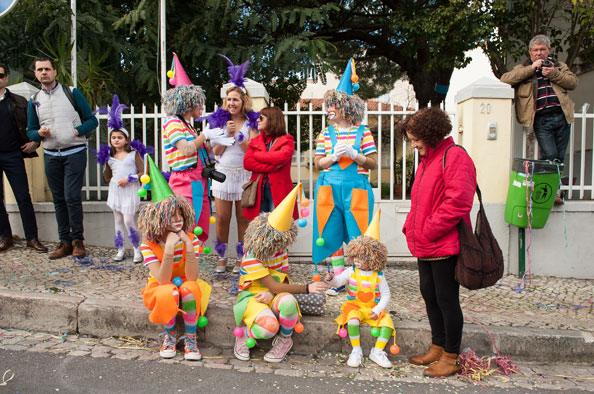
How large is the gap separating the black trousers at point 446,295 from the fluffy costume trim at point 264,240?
999mm

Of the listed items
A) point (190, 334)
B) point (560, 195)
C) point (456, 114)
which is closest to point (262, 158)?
point (190, 334)

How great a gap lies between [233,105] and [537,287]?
12.2ft

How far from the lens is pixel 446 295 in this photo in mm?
3199

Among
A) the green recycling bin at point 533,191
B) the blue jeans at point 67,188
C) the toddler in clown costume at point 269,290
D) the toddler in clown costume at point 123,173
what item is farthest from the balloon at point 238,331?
the green recycling bin at point 533,191

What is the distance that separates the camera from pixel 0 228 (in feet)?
18.4

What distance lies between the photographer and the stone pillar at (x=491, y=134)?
553 cm

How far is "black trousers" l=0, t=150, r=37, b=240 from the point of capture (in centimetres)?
545

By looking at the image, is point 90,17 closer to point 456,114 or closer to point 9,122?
point 9,122

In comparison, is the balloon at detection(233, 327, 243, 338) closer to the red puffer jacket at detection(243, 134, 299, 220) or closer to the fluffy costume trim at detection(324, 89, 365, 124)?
the red puffer jacket at detection(243, 134, 299, 220)

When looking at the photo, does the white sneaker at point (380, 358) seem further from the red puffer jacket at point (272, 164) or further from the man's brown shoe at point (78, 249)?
the man's brown shoe at point (78, 249)

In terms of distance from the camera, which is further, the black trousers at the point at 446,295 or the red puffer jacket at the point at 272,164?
Result: the red puffer jacket at the point at 272,164

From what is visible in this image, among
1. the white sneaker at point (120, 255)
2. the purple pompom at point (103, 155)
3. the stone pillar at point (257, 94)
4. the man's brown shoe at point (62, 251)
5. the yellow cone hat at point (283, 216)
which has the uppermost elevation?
the stone pillar at point (257, 94)

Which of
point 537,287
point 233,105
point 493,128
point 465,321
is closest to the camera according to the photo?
point 465,321

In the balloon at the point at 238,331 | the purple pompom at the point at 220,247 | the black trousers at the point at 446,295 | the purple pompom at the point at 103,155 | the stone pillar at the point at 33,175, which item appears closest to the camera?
the black trousers at the point at 446,295
